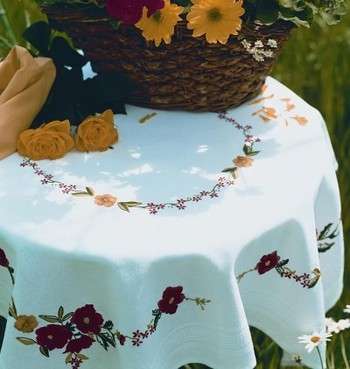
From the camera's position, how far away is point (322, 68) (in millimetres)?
2305

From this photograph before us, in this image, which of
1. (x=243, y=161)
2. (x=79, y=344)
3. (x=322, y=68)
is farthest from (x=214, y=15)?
(x=322, y=68)

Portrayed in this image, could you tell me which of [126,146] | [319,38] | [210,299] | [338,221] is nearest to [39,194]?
[126,146]

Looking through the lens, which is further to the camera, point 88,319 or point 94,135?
point 94,135

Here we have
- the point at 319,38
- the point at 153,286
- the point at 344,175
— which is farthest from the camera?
the point at 319,38

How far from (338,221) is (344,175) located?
681 mm

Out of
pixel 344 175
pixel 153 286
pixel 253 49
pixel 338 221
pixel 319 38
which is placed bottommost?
pixel 344 175

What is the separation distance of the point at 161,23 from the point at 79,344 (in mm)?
554

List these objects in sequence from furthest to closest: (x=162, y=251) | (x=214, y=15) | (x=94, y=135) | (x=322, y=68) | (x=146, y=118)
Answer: (x=322, y=68)
(x=146, y=118)
(x=94, y=135)
(x=214, y=15)
(x=162, y=251)

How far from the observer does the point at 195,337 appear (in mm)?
1200

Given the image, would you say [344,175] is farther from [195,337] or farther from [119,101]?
[195,337]

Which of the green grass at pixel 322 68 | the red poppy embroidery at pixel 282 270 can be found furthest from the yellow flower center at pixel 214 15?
the green grass at pixel 322 68

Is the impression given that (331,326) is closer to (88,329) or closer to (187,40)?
(88,329)

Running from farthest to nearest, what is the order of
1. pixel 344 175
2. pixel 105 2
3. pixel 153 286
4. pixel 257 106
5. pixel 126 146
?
pixel 344 175
pixel 257 106
pixel 126 146
pixel 105 2
pixel 153 286

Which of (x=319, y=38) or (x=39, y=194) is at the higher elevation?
(x=39, y=194)
